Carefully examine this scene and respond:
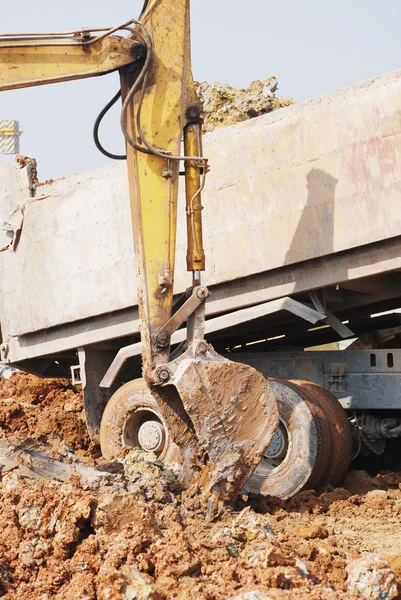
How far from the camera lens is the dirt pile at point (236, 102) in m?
9.65

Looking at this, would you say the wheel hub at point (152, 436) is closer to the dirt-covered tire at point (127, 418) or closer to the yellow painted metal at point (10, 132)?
the dirt-covered tire at point (127, 418)

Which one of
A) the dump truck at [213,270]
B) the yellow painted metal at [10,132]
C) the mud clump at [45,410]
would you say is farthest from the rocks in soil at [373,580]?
the yellow painted metal at [10,132]

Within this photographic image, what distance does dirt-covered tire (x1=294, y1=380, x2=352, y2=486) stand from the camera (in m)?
8.00

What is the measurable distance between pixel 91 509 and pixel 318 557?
1.29 metres

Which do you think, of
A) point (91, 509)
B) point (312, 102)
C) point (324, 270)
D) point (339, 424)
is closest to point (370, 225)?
point (324, 270)

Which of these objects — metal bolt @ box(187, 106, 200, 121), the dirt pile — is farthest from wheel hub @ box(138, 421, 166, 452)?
the dirt pile

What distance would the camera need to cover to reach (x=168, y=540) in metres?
5.34

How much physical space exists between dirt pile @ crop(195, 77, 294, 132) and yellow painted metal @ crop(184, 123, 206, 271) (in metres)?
2.24

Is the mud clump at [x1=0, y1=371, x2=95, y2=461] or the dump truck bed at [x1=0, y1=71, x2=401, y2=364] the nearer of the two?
the dump truck bed at [x1=0, y1=71, x2=401, y2=364]

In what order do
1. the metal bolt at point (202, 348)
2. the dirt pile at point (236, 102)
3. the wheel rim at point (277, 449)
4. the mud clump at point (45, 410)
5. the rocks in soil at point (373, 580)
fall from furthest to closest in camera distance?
the mud clump at point (45, 410), the dirt pile at point (236, 102), the wheel rim at point (277, 449), the metal bolt at point (202, 348), the rocks in soil at point (373, 580)

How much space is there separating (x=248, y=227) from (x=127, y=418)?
2.01 m

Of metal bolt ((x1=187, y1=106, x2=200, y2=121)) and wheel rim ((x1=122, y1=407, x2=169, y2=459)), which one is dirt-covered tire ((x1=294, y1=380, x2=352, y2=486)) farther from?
metal bolt ((x1=187, y1=106, x2=200, y2=121))

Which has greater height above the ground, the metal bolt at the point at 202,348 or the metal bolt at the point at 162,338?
the metal bolt at the point at 162,338

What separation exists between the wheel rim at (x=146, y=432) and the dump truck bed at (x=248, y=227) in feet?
2.35
